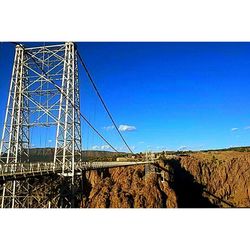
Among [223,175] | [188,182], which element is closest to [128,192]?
[188,182]

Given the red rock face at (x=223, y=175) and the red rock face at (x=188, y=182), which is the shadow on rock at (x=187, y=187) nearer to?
the red rock face at (x=188, y=182)

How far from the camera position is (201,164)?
132ft

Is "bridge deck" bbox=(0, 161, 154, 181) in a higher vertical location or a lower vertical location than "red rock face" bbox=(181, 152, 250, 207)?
lower

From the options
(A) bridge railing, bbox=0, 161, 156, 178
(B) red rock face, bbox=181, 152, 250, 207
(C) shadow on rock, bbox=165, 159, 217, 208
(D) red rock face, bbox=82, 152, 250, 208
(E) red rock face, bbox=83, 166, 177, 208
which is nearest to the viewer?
(A) bridge railing, bbox=0, 161, 156, 178

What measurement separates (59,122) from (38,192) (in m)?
2.34

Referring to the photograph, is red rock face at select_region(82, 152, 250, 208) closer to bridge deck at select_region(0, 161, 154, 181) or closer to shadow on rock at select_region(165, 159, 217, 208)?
shadow on rock at select_region(165, 159, 217, 208)

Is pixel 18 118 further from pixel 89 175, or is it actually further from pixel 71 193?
pixel 89 175

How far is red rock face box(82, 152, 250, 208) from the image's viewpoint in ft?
67.5

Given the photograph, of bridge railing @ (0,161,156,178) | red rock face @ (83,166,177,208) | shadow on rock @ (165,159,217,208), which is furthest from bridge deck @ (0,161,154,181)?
shadow on rock @ (165,159,217,208)

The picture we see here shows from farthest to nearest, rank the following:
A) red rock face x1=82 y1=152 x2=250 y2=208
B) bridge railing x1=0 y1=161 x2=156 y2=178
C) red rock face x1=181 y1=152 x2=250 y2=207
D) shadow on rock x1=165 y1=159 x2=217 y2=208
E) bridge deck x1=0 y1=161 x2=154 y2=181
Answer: red rock face x1=181 y1=152 x2=250 y2=207 → shadow on rock x1=165 y1=159 x2=217 y2=208 → red rock face x1=82 y1=152 x2=250 y2=208 → bridge railing x1=0 y1=161 x2=156 y2=178 → bridge deck x1=0 y1=161 x2=154 y2=181

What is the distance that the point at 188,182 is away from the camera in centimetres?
3788

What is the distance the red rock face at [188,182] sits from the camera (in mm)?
20564
